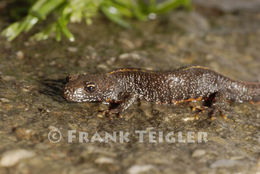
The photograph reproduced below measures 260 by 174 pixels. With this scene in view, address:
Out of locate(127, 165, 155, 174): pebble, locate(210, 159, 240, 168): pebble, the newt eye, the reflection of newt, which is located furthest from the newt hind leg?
the newt eye

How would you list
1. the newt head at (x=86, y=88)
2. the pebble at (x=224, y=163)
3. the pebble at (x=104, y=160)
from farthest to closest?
the newt head at (x=86, y=88)
the pebble at (x=224, y=163)
the pebble at (x=104, y=160)

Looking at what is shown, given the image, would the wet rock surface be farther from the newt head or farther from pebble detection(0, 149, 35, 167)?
the newt head

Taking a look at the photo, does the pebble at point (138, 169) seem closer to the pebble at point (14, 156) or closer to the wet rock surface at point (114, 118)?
the wet rock surface at point (114, 118)

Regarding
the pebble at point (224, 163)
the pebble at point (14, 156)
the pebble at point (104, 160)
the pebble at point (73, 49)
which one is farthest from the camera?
the pebble at point (73, 49)

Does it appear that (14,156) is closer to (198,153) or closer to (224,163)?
(198,153)

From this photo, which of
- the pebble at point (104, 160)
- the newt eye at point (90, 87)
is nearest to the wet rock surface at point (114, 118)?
the pebble at point (104, 160)

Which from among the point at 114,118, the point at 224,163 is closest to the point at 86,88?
the point at 114,118

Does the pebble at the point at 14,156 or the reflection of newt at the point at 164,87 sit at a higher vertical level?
the reflection of newt at the point at 164,87
